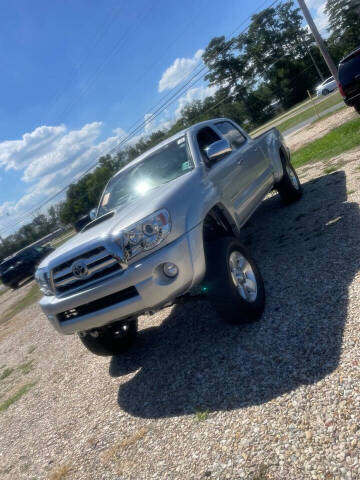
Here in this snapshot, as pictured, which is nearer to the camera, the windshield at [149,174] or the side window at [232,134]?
the windshield at [149,174]

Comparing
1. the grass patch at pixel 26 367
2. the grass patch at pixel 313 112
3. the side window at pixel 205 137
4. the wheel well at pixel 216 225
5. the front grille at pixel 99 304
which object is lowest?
the grass patch at pixel 313 112

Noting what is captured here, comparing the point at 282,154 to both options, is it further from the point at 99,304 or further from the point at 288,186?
the point at 99,304

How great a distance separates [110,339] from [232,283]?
5.49ft

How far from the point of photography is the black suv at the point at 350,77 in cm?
955

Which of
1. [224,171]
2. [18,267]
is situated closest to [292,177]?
[224,171]

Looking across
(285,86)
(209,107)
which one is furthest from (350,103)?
(209,107)

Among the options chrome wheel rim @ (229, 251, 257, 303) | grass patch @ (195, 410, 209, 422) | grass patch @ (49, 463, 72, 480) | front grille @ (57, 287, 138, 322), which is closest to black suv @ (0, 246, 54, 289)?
front grille @ (57, 287, 138, 322)

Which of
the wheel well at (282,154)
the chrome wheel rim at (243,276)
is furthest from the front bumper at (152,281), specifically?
the wheel well at (282,154)

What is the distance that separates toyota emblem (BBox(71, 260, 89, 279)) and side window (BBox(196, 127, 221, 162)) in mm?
1936

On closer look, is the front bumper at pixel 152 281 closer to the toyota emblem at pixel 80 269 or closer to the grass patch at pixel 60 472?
the toyota emblem at pixel 80 269

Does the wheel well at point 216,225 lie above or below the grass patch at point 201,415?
above

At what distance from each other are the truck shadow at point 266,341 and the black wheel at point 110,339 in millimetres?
139

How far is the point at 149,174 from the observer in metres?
4.46

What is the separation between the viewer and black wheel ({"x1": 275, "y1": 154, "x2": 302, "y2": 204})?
20.9ft
